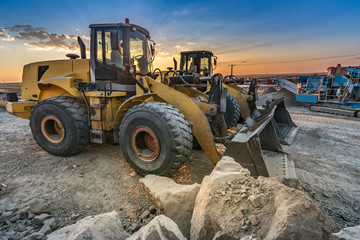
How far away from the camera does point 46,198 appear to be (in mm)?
2666

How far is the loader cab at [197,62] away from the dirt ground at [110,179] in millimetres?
6061

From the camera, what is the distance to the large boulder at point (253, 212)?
123cm

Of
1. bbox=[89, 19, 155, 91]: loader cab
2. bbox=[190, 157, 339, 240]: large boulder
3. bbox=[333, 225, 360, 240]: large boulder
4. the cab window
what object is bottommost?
bbox=[190, 157, 339, 240]: large boulder

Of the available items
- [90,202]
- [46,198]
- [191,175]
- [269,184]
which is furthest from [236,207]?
[46,198]

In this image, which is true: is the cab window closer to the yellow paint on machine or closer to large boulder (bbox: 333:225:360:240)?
the yellow paint on machine

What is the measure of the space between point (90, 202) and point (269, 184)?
7.63 ft

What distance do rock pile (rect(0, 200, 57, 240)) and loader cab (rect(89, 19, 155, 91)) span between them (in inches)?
97.5

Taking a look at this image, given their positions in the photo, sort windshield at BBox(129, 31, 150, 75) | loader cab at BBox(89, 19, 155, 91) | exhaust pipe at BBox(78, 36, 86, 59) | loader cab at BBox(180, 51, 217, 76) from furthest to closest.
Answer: loader cab at BBox(180, 51, 217, 76) < exhaust pipe at BBox(78, 36, 86, 59) < windshield at BBox(129, 31, 150, 75) < loader cab at BBox(89, 19, 155, 91)

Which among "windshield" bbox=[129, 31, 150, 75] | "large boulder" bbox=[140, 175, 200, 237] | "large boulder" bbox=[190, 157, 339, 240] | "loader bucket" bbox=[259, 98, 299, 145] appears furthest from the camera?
"loader bucket" bbox=[259, 98, 299, 145]

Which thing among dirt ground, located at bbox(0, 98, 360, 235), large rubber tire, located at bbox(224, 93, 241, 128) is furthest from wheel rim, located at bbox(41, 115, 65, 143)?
large rubber tire, located at bbox(224, 93, 241, 128)

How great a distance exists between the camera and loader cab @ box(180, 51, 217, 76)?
9.57 m

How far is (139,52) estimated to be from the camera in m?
4.44

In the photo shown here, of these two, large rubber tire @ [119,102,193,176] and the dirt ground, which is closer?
the dirt ground

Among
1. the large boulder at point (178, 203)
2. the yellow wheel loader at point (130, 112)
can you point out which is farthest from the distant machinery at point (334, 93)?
the large boulder at point (178, 203)
